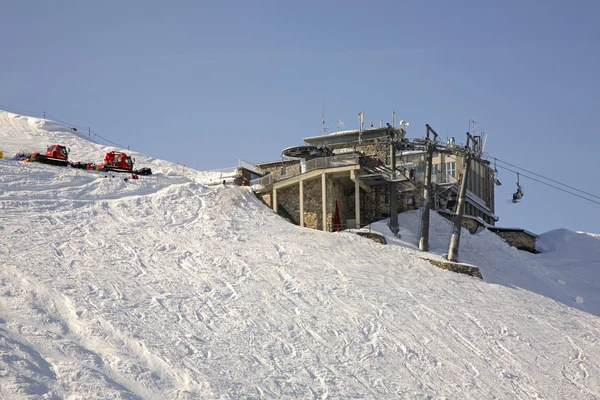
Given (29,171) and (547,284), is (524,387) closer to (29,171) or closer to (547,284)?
(547,284)

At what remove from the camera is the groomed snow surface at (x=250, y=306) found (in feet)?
70.2

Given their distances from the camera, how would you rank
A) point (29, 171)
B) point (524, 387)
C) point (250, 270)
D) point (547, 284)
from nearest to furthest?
1. point (524, 387)
2. point (250, 270)
3. point (547, 284)
4. point (29, 171)

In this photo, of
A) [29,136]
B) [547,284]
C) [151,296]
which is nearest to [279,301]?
[151,296]

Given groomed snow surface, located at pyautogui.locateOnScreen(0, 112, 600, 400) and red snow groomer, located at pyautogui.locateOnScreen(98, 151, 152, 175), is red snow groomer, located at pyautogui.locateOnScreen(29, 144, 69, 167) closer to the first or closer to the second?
red snow groomer, located at pyautogui.locateOnScreen(98, 151, 152, 175)

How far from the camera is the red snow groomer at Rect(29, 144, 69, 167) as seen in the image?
45016mm

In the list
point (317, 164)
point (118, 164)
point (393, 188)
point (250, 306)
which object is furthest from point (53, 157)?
point (250, 306)

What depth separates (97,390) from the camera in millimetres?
18953

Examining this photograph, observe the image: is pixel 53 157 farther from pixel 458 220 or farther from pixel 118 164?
pixel 458 220

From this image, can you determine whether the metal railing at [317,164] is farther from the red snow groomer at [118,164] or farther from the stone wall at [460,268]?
the red snow groomer at [118,164]

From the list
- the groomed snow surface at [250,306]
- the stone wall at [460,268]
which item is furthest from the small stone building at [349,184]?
the stone wall at [460,268]

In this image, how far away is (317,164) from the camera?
41469 mm

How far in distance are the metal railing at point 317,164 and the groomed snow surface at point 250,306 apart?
1.56 meters

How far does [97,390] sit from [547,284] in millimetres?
24620

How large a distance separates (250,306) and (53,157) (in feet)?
75.1
